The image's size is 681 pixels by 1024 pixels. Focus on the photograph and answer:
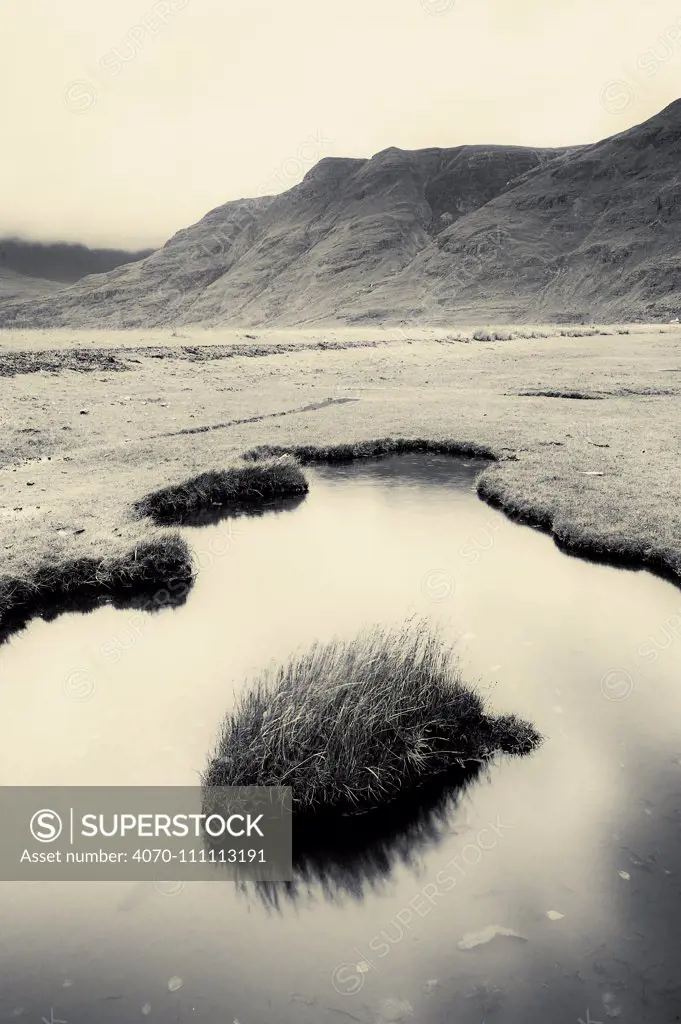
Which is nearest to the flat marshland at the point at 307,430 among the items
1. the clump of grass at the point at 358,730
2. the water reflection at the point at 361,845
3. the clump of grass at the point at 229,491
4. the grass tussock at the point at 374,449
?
the grass tussock at the point at 374,449

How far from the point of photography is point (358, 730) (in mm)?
9438

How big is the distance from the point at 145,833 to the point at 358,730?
3.06m

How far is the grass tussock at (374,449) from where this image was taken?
28.0 metres

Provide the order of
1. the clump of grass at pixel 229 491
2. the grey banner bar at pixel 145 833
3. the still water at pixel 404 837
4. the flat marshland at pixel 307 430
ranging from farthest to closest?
the clump of grass at pixel 229 491 → the flat marshland at pixel 307 430 → the grey banner bar at pixel 145 833 → the still water at pixel 404 837

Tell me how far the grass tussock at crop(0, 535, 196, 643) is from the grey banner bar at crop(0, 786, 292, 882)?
5.86 m

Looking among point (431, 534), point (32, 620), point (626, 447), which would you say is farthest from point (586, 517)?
point (32, 620)

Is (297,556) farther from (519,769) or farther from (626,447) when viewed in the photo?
(626,447)

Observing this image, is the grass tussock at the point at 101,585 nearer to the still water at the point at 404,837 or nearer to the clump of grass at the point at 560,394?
the still water at the point at 404,837

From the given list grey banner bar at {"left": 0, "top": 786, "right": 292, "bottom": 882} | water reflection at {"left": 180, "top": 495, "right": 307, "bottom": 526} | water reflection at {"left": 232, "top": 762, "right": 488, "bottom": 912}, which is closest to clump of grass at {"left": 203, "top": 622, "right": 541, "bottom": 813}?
water reflection at {"left": 232, "top": 762, "right": 488, "bottom": 912}

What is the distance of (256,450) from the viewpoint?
27.0 metres

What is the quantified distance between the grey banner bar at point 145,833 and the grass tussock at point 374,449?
1892cm

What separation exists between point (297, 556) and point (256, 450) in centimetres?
982

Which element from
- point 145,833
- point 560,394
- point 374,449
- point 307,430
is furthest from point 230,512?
point 560,394

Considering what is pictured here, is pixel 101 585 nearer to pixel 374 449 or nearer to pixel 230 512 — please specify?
pixel 230 512
